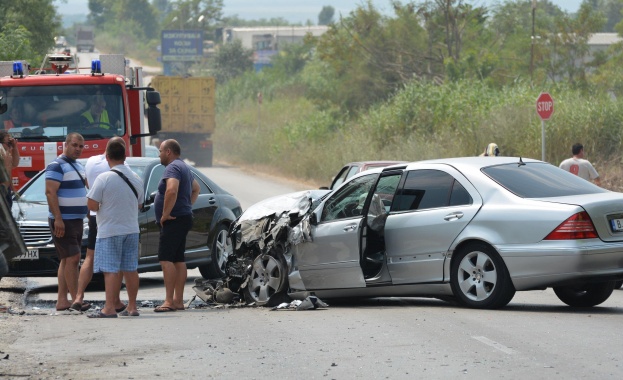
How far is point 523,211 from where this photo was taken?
1066cm

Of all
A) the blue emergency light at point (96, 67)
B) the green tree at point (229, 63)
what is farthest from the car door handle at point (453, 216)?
the green tree at point (229, 63)

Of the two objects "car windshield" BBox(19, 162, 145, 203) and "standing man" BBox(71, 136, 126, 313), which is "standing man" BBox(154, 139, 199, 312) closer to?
"standing man" BBox(71, 136, 126, 313)

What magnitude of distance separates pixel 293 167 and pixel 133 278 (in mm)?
32314

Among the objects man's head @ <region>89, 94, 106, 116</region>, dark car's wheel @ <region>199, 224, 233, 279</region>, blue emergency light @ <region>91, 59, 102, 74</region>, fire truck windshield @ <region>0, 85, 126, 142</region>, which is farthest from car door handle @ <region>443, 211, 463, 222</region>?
blue emergency light @ <region>91, 59, 102, 74</region>

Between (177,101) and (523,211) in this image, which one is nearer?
(523,211)

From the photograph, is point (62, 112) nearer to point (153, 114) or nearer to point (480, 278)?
point (153, 114)

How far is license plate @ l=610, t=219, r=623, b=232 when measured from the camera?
10.6 m

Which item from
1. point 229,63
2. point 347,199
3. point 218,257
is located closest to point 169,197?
point 347,199

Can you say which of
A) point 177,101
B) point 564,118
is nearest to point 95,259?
point 564,118

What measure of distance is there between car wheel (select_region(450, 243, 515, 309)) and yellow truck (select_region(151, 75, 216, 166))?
124 ft

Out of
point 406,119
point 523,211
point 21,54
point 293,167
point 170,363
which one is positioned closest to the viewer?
point 170,363

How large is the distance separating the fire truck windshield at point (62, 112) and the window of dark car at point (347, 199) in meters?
7.08

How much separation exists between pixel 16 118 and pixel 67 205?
664 cm

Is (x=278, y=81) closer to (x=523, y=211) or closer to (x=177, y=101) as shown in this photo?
(x=177, y=101)
